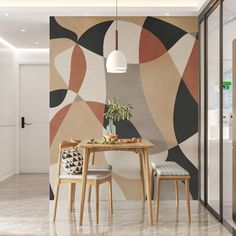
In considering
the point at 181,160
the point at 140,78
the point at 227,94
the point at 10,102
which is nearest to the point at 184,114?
the point at 181,160

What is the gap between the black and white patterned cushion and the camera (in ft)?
17.1

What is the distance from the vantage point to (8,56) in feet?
28.9

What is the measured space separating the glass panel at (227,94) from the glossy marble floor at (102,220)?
294 mm

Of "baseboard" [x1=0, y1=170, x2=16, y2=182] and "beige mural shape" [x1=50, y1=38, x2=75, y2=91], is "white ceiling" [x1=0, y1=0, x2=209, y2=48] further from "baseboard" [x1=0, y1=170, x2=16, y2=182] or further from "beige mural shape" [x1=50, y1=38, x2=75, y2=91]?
"baseboard" [x1=0, y1=170, x2=16, y2=182]

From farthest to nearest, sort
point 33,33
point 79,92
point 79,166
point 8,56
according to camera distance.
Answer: point 8,56
point 33,33
point 79,92
point 79,166

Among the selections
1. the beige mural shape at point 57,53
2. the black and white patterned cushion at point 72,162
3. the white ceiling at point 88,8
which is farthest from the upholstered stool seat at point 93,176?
the white ceiling at point 88,8

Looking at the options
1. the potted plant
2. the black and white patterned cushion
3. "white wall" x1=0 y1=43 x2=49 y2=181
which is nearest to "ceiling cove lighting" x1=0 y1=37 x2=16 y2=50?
"white wall" x1=0 y1=43 x2=49 y2=181

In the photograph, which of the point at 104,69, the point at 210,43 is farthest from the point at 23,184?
the point at 210,43

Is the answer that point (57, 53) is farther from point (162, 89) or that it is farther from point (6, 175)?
point (6, 175)

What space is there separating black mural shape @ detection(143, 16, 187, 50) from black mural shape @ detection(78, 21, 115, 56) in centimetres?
51

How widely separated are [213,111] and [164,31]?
1.34 metres

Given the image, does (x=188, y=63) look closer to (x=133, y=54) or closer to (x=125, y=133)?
(x=133, y=54)

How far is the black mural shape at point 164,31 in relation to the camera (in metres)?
6.36

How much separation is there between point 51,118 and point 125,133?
3.15ft
